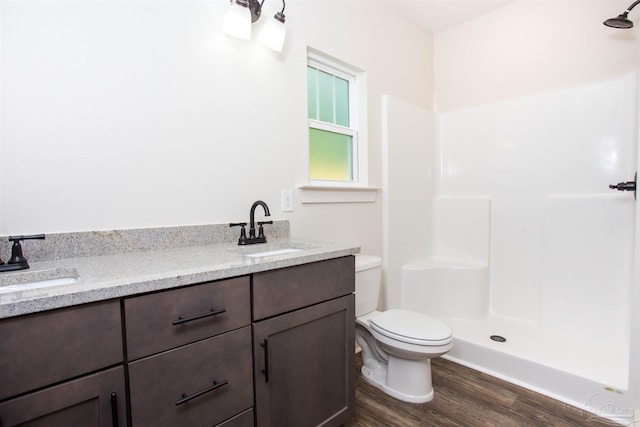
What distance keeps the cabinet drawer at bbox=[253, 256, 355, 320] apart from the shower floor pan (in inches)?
50.5

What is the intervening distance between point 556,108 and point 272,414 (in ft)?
8.84

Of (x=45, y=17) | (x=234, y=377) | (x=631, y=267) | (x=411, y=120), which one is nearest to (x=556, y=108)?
(x=411, y=120)

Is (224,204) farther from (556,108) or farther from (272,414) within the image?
(556,108)

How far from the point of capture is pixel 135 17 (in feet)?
4.20

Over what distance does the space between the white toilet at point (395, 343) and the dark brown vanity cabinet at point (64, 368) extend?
1.28m

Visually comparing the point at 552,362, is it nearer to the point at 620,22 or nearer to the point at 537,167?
the point at 537,167

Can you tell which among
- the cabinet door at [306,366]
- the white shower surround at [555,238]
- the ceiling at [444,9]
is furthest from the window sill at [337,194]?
the ceiling at [444,9]

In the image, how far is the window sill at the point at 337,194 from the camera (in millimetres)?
1874

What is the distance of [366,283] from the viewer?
192 cm

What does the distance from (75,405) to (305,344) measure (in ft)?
2.40

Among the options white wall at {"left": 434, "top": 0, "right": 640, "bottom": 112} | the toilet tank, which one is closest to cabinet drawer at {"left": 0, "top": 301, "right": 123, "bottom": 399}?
the toilet tank

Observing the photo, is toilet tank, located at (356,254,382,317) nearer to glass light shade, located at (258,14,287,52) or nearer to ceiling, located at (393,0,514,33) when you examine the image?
glass light shade, located at (258,14,287,52)

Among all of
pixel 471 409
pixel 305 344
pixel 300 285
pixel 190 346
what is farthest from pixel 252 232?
pixel 471 409

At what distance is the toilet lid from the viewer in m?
1.60
